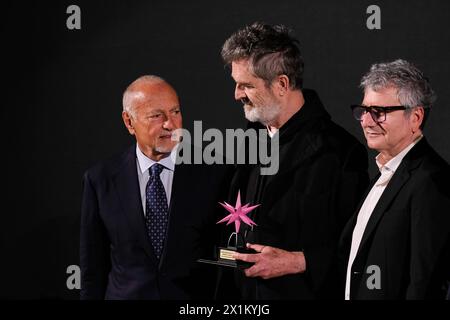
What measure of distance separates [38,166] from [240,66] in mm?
1606

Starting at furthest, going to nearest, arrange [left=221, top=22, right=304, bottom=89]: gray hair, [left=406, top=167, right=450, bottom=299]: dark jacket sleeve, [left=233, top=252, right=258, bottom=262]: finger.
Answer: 1. [left=221, top=22, right=304, bottom=89]: gray hair
2. [left=233, top=252, right=258, bottom=262]: finger
3. [left=406, top=167, right=450, bottom=299]: dark jacket sleeve

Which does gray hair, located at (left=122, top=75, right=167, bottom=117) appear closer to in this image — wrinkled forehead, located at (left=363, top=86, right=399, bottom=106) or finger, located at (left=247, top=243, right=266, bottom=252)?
finger, located at (left=247, top=243, right=266, bottom=252)

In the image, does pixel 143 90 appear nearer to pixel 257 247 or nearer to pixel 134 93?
pixel 134 93

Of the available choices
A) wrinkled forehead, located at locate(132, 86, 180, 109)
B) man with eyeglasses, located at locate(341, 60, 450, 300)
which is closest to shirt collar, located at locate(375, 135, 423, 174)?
man with eyeglasses, located at locate(341, 60, 450, 300)

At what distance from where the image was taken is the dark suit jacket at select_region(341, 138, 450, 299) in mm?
3373

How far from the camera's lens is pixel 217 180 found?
4.20 m

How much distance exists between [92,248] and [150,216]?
350 millimetres

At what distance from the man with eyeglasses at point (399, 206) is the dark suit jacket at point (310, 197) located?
0.14 meters

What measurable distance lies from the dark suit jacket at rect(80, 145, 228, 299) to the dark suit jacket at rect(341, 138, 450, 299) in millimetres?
895

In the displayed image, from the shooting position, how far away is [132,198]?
4.17m

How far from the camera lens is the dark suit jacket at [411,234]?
3373 mm

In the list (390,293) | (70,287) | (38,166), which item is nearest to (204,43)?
(38,166)

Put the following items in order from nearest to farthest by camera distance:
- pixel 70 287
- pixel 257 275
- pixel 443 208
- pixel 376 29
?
1. pixel 443 208
2. pixel 257 275
3. pixel 376 29
4. pixel 70 287

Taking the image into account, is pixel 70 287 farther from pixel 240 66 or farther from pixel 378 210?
pixel 378 210
